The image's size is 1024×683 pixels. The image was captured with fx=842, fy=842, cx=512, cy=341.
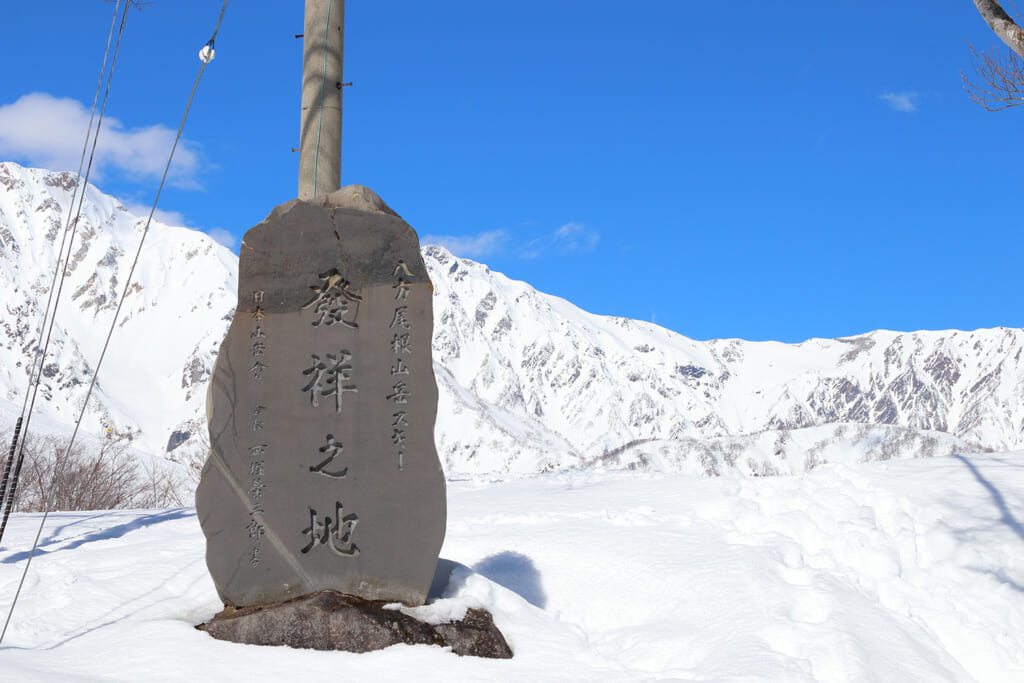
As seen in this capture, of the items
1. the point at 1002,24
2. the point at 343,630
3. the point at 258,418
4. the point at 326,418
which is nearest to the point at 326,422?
the point at 326,418

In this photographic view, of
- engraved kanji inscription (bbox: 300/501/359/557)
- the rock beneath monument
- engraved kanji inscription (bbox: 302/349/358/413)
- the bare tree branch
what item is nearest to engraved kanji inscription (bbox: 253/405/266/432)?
engraved kanji inscription (bbox: 302/349/358/413)

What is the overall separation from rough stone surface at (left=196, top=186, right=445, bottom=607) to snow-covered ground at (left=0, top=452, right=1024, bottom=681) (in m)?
0.62

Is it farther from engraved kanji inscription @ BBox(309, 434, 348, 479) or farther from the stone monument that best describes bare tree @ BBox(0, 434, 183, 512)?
engraved kanji inscription @ BBox(309, 434, 348, 479)

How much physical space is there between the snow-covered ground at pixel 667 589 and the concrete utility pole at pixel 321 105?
356cm

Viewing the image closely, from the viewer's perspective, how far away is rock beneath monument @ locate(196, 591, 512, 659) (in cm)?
595

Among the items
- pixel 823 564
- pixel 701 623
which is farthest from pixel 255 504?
pixel 823 564

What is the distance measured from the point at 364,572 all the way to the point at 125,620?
1816 millimetres

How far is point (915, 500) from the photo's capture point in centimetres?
899

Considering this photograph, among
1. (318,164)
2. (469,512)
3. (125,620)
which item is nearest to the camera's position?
(125,620)

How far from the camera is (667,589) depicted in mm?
7387

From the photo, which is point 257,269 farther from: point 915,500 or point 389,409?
point 915,500

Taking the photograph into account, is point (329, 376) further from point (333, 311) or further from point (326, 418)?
point (333, 311)

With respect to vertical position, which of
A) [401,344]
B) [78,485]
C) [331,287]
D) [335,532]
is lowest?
[335,532]

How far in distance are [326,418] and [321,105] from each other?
9.03ft
